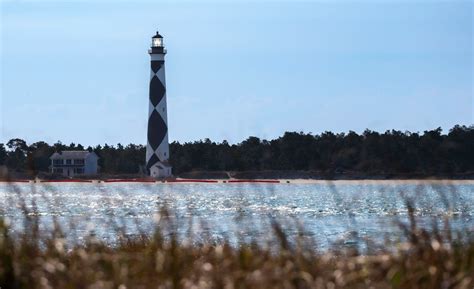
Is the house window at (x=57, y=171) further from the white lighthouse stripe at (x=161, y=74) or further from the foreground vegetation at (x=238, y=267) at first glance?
the foreground vegetation at (x=238, y=267)

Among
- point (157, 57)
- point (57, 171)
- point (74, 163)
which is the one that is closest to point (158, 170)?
point (157, 57)

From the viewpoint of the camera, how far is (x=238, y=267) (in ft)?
18.0

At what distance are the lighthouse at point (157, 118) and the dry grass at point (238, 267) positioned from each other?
5377 cm

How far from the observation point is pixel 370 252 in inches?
250

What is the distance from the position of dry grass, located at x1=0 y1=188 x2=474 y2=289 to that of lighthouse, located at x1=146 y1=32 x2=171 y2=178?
2117 inches

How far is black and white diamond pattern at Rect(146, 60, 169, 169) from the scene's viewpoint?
5984 centimetres

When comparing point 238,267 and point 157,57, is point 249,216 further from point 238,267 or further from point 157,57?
point 157,57

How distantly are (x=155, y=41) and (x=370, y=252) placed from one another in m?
56.8

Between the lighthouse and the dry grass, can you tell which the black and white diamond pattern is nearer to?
the lighthouse

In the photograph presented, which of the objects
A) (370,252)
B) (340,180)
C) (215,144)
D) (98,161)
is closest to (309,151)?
(215,144)

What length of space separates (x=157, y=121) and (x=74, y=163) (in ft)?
57.3

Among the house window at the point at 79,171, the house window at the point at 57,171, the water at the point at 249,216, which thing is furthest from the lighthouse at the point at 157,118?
the water at the point at 249,216

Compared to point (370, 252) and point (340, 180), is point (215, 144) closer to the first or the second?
point (340, 180)

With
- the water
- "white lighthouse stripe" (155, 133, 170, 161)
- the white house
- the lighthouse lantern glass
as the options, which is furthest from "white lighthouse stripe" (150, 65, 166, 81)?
the water
